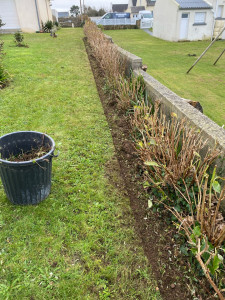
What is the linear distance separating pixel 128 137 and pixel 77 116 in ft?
4.96

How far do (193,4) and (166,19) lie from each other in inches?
91.1

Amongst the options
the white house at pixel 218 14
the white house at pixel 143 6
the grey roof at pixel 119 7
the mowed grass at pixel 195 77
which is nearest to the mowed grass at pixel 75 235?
the mowed grass at pixel 195 77

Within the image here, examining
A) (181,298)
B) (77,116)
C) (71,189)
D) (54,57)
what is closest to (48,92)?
(77,116)

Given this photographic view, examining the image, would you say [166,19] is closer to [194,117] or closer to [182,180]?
[194,117]

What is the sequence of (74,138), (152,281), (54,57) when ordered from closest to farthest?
(152,281)
(74,138)
(54,57)

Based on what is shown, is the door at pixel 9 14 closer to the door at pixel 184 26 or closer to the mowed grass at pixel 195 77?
the mowed grass at pixel 195 77

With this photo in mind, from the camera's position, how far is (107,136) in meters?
4.34

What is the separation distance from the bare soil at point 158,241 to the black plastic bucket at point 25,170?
→ 1.03 m

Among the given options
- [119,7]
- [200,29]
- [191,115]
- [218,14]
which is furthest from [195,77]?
[119,7]

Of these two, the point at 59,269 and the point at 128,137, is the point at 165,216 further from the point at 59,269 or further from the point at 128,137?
the point at 128,137

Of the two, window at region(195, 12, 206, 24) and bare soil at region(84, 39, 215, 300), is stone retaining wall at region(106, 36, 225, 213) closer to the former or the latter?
bare soil at region(84, 39, 215, 300)

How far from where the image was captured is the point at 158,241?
233 cm

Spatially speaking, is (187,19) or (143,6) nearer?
(187,19)

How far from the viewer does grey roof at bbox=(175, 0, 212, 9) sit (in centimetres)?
1791
